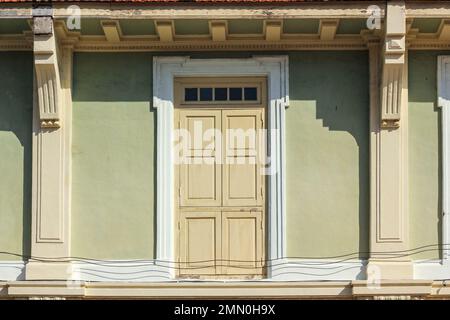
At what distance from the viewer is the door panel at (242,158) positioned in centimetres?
1733

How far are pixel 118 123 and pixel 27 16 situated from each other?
1803 mm

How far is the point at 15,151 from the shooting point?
17406 millimetres

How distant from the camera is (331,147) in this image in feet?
56.9

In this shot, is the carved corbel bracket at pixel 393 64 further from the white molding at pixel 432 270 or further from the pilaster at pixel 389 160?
the white molding at pixel 432 270

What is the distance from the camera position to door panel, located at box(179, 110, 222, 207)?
17328mm

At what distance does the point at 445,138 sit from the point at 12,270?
562 cm

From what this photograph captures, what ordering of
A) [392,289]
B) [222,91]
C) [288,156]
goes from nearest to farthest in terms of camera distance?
1. [392,289]
2. [288,156]
3. [222,91]

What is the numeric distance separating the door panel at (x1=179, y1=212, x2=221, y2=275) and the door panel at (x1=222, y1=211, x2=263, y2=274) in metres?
0.10

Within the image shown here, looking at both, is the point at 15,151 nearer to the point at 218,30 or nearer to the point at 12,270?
the point at 12,270

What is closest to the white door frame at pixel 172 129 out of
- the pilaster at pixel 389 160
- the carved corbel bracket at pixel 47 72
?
the pilaster at pixel 389 160

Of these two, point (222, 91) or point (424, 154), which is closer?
point (424, 154)

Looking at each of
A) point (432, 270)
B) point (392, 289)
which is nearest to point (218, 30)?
point (392, 289)

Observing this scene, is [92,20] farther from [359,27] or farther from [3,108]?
[359,27]

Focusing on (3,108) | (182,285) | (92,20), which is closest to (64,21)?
(92,20)
